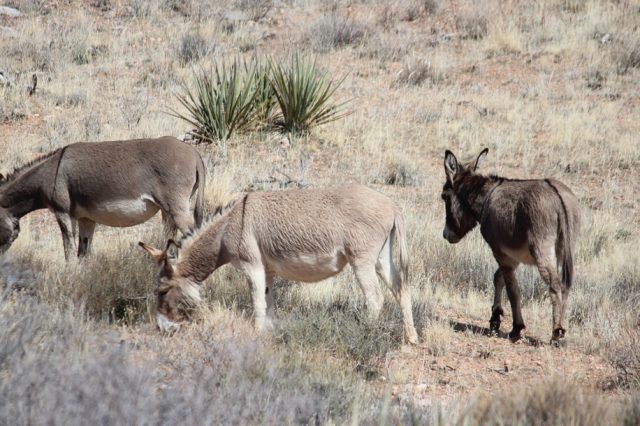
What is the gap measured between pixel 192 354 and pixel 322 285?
397 centimetres

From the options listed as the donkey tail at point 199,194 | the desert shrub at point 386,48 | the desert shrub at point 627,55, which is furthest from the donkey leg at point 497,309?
the desert shrub at point 386,48

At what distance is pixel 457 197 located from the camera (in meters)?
9.63

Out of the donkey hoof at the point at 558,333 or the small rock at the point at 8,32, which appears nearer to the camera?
the donkey hoof at the point at 558,333

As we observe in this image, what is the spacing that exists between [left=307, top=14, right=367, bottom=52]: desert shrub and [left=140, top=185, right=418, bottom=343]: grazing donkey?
16312mm

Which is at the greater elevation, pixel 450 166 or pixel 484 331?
pixel 450 166

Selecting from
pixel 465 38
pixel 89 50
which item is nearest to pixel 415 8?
pixel 465 38

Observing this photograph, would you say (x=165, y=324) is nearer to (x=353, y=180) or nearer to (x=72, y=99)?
(x=353, y=180)

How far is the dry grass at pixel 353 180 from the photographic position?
545 centimetres

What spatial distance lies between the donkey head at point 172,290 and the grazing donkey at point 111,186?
1.53m

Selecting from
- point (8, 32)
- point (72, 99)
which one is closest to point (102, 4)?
point (8, 32)

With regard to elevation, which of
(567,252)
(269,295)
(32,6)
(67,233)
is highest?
(32,6)

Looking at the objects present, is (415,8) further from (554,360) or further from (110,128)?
(554,360)

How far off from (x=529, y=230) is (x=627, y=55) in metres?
14.3

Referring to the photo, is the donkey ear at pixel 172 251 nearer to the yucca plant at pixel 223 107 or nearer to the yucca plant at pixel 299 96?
the yucca plant at pixel 223 107
